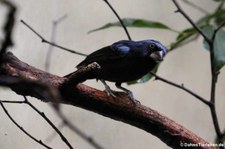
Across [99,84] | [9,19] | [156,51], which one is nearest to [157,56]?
[156,51]

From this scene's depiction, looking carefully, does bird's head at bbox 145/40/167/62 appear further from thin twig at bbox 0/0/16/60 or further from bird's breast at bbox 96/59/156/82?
thin twig at bbox 0/0/16/60

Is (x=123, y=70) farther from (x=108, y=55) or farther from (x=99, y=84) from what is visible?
(x=99, y=84)

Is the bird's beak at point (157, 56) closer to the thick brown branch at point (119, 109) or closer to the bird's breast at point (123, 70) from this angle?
the bird's breast at point (123, 70)

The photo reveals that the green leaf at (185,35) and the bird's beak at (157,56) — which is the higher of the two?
the bird's beak at (157,56)

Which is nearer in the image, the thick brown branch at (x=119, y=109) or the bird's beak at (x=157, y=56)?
the thick brown branch at (x=119, y=109)

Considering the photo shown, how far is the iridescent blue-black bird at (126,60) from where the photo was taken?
2.98 feet

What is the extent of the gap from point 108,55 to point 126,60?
1.8 inches

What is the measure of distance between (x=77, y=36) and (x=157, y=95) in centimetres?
45

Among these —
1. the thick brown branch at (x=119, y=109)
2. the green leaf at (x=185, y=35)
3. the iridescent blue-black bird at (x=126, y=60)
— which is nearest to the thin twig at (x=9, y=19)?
the thick brown branch at (x=119, y=109)

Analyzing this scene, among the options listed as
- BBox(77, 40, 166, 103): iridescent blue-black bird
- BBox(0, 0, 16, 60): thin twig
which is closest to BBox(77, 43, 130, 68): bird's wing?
BBox(77, 40, 166, 103): iridescent blue-black bird

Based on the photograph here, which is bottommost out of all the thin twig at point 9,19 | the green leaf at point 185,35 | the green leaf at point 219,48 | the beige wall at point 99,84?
the beige wall at point 99,84

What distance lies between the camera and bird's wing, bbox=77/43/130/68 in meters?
0.92

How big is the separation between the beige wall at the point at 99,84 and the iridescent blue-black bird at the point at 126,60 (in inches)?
9.6

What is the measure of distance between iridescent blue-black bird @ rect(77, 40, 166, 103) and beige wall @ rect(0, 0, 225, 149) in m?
0.24
